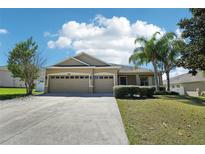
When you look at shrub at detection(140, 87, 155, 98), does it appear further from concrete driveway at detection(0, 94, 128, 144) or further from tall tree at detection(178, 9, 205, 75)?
concrete driveway at detection(0, 94, 128, 144)

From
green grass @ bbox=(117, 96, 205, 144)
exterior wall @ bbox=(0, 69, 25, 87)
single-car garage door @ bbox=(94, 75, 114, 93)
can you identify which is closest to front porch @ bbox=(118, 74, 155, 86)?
single-car garage door @ bbox=(94, 75, 114, 93)

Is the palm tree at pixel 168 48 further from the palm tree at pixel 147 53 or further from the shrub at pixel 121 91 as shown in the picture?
the shrub at pixel 121 91

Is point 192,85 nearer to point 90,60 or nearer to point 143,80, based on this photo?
point 143,80

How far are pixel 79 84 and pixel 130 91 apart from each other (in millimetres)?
7972

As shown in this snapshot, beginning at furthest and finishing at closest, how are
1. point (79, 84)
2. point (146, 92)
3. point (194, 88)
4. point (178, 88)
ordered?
point (178, 88) → point (194, 88) → point (79, 84) → point (146, 92)

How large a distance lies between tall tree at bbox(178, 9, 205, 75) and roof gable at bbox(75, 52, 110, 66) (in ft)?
37.5

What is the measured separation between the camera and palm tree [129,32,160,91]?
1928 centimetres

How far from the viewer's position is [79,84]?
21500 millimetres

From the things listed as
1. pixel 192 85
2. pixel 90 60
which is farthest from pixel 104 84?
pixel 192 85

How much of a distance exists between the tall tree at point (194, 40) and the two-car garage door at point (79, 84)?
1023 centimetres

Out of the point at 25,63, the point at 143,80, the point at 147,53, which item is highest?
the point at 147,53

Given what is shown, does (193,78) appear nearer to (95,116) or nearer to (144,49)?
(144,49)
